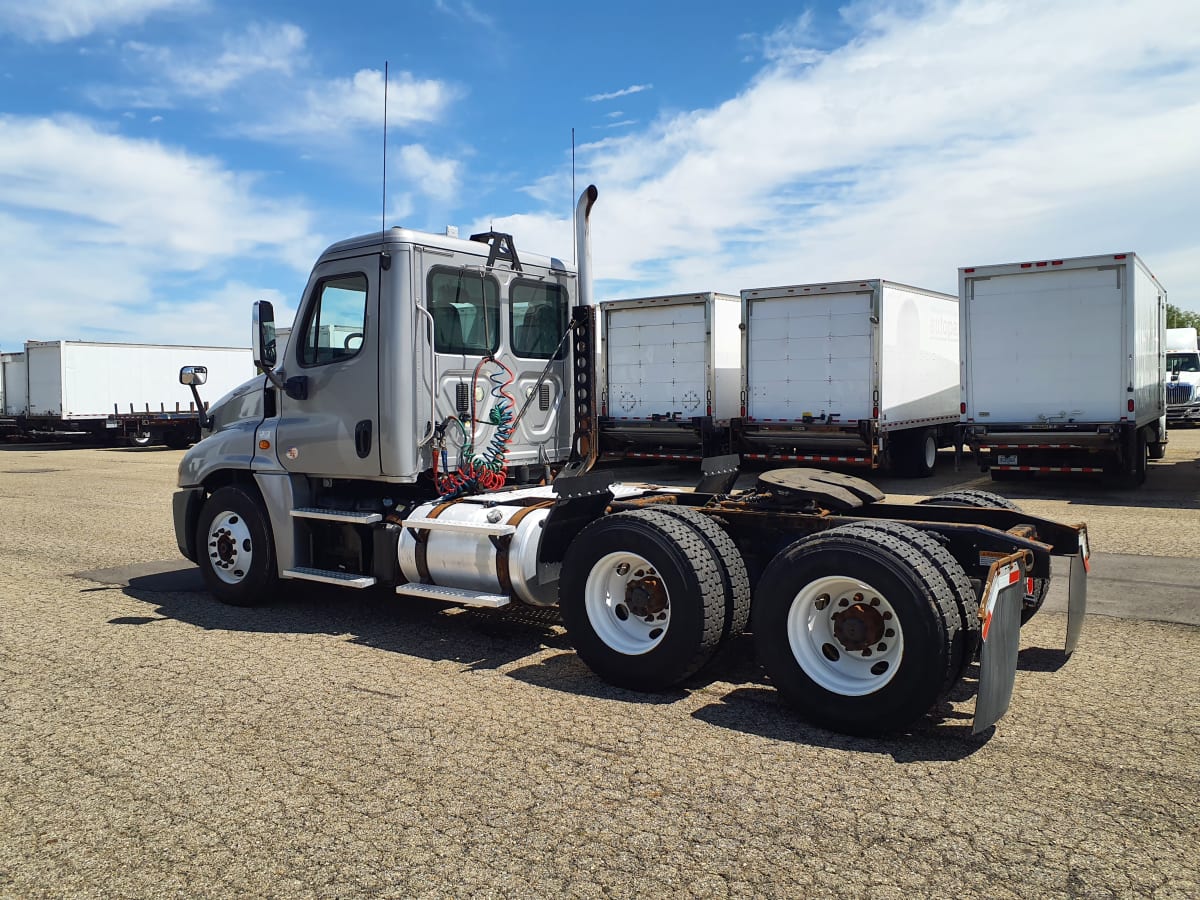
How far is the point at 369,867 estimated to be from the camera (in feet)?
11.1

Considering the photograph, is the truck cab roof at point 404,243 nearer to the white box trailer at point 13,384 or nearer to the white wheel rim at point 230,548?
the white wheel rim at point 230,548

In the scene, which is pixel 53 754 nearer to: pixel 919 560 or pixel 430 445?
pixel 430 445

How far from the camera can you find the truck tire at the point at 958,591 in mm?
4461

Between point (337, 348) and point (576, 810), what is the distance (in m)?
4.39

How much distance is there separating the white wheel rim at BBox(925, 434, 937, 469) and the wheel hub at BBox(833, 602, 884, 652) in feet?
48.1

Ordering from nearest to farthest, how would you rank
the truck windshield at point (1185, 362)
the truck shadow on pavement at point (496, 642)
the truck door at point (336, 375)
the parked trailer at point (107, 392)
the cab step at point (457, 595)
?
1. the truck shadow on pavement at point (496, 642)
2. the cab step at point (457, 595)
3. the truck door at point (336, 375)
4. the truck windshield at point (1185, 362)
5. the parked trailer at point (107, 392)

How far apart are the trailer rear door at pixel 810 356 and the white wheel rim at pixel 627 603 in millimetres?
11652

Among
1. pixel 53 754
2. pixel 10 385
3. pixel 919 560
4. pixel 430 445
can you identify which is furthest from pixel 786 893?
pixel 10 385

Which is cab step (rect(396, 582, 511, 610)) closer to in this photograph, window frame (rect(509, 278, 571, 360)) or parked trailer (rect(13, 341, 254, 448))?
window frame (rect(509, 278, 571, 360))

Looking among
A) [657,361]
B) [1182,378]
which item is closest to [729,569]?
[657,361]

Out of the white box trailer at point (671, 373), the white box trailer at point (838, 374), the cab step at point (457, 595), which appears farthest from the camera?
the white box trailer at point (671, 373)

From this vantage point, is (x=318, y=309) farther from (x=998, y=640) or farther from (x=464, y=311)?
(x=998, y=640)

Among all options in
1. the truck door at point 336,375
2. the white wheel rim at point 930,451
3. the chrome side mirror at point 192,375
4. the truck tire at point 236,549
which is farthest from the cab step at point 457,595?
the white wheel rim at point 930,451

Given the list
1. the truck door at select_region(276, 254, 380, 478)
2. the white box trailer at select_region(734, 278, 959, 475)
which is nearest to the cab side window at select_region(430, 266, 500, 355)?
the truck door at select_region(276, 254, 380, 478)
